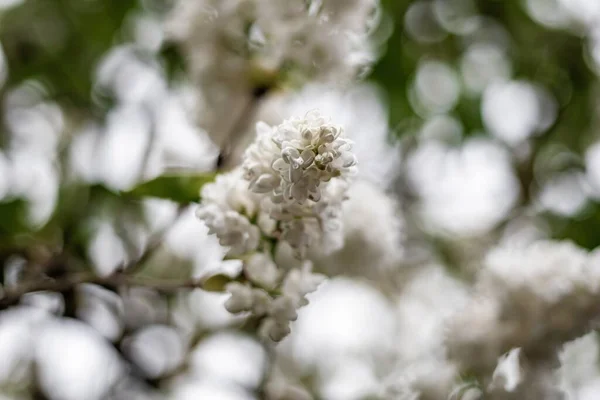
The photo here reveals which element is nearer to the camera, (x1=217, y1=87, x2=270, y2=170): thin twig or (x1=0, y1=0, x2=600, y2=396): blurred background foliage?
(x1=217, y1=87, x2=270, y2=170): thin twig

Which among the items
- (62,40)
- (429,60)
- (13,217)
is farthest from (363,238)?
(62,40)

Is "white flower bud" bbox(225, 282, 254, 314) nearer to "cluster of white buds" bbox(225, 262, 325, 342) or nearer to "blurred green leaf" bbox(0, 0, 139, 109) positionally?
"cluster of white buds" bbox(225, 262, 325, 342)

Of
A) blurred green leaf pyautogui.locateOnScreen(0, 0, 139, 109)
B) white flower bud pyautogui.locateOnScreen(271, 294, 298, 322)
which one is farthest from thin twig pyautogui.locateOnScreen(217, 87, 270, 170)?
blurred green leaf pyautogui.locateOnScreen(0, 0, 139, 109)

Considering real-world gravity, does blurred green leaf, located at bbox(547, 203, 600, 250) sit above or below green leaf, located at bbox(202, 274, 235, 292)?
below

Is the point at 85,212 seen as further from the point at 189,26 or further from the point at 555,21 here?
the point at 555,21

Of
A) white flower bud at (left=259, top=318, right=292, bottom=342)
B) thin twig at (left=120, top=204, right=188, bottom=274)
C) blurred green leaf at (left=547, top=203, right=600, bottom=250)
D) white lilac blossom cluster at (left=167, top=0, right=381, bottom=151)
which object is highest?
white lilac blossom cluster at (left=167, top=0, right=381, bottom=151)
